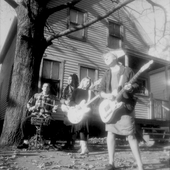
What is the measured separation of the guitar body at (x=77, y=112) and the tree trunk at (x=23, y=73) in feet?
4.68

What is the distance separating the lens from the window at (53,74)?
9508mm

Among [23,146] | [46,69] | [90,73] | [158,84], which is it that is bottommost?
[23,146]

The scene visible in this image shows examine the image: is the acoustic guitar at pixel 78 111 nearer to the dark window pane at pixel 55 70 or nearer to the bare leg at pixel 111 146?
the bare leg at pixel 111 146

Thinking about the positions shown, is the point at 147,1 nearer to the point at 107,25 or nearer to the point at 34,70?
the point at 107,25

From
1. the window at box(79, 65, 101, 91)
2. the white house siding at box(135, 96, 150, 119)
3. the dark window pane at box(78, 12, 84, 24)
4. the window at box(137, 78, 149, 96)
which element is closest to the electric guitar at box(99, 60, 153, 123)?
the window at box(79, 65, 101, 91)

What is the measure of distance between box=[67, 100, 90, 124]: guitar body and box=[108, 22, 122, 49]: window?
8.55 metres

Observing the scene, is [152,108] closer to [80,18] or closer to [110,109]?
[80,18]

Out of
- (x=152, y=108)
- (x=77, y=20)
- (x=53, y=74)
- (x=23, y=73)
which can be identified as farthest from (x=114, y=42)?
(x=23, y=73)

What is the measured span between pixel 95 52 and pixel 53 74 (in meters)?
3.23

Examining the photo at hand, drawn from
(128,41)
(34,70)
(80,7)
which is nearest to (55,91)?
(34,70)

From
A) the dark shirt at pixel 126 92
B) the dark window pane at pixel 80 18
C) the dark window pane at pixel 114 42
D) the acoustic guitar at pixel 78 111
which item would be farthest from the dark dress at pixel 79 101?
the dark window pane at pixel 114 42

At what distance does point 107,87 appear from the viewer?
A: 10.4ft

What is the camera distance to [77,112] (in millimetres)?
4562

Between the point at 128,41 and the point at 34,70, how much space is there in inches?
365
